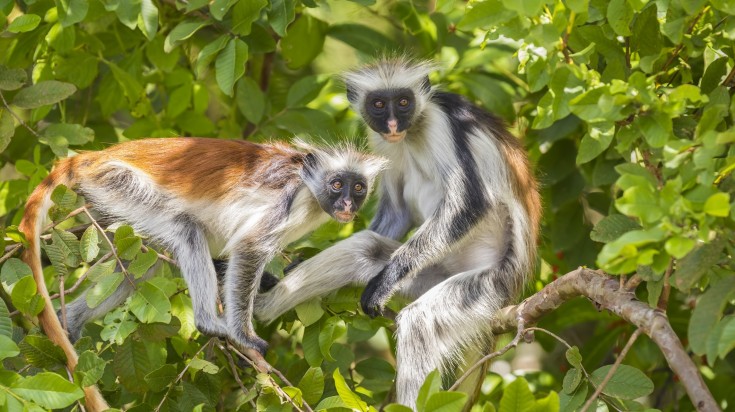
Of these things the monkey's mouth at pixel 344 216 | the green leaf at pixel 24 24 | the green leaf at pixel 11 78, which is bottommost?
Answer: the monkey's mouth at pixel 344 216

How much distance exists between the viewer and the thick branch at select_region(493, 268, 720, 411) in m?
3.48

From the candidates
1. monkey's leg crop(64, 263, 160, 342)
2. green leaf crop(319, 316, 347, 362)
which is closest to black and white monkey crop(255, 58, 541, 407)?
green leaf crop(319, 316, 347, 362)

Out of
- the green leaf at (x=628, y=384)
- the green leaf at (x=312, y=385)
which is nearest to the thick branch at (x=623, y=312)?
the green leaf at (x=628, y=384)

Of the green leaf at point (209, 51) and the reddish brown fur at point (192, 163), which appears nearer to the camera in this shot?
Answer: the green leaf at point (209, 51)

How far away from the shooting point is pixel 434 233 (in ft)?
20.7

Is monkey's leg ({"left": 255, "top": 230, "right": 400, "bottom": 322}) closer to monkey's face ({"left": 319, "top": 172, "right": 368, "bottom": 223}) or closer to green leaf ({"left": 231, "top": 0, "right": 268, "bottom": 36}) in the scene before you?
monkey's face ({"left": 319, "top": 172, "right": 368, "bottom": 223})

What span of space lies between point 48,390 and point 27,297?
29.6 inches

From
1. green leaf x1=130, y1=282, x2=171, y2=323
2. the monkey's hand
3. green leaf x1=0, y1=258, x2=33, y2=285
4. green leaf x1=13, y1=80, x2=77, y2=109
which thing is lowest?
the monkey's hand

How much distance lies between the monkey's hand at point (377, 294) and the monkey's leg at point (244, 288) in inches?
25.8

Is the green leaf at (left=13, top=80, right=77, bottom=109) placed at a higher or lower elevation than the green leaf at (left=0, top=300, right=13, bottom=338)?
higher

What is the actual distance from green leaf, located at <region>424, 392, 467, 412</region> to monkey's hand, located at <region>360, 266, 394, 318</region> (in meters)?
2.43

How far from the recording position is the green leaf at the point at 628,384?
4188mm

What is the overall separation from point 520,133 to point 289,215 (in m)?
2.36

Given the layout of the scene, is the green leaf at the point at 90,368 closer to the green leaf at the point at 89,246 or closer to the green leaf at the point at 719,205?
the green leaf at the point at 89,246
